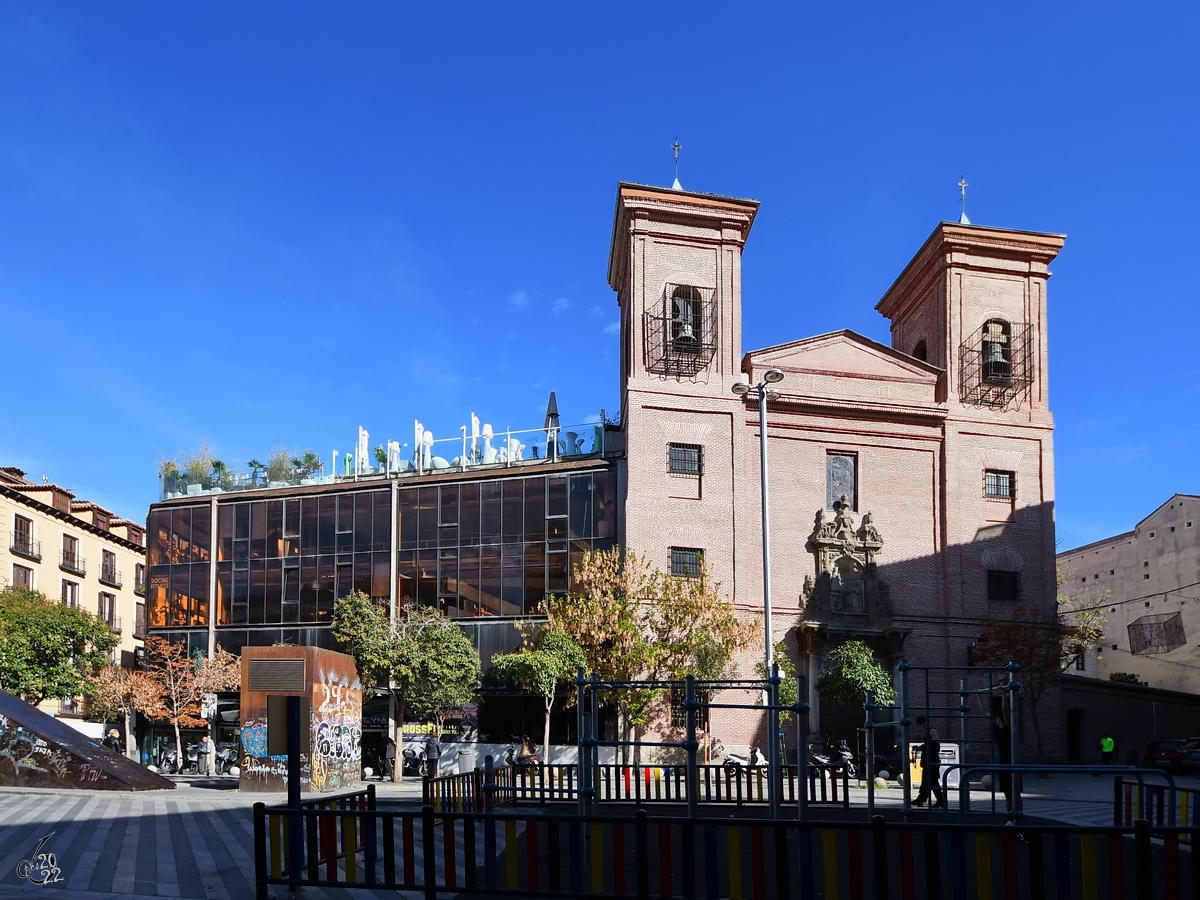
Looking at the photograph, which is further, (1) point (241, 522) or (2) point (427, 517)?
(1) point (241, 522)

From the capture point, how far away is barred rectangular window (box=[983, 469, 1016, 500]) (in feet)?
131

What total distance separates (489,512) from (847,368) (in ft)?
44.1

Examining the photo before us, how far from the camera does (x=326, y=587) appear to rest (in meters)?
39.4

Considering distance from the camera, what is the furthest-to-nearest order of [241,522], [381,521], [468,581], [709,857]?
[241,522], [381,521], [468,581], [709,857]

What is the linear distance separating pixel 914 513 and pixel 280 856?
1248 inches

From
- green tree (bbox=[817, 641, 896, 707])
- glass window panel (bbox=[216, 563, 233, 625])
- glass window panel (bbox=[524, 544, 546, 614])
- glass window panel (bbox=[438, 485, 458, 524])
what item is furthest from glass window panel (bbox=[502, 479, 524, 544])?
green tree (bbox=[817, 641, 896, 707])

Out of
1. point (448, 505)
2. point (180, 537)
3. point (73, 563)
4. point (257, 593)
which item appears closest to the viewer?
point (448, 505)

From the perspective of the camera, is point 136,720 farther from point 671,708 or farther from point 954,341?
point 954,341

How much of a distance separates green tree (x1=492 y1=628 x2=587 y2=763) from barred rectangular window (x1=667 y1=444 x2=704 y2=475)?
23.5 ft

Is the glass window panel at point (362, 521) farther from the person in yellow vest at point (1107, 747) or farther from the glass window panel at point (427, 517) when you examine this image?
the person in yellow vest at point (1107, 747)

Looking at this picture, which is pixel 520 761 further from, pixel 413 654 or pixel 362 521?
pixel 362 521

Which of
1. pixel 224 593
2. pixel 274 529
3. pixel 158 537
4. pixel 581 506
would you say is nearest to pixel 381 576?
pixel 274 529

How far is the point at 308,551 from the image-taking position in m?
40.0

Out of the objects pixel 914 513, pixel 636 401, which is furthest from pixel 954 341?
pixel 636 401
